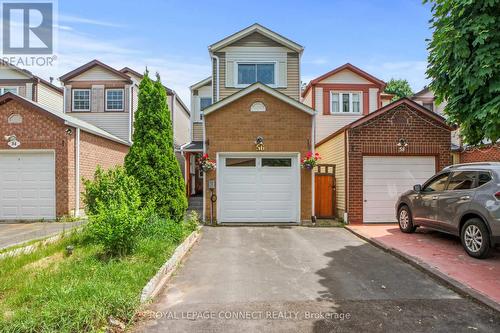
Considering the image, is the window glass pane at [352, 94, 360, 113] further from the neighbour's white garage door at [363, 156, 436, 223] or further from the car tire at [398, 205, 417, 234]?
the car tire at [398, 205, 417, 234]

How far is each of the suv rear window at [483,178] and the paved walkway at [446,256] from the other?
1537mm

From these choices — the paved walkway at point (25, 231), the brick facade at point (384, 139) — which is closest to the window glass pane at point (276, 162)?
the brick facade at point (384, 139)

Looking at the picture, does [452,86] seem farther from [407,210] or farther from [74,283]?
[74,283]

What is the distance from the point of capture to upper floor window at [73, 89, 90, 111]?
17.3 meters

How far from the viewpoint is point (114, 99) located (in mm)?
17453

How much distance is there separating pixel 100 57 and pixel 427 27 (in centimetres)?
1611

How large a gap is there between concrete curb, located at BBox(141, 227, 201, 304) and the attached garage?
5.99m

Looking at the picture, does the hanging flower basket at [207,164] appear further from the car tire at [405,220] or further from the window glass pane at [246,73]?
the car tire at [405,220]

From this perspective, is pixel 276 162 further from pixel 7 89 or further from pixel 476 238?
pixel 7 89

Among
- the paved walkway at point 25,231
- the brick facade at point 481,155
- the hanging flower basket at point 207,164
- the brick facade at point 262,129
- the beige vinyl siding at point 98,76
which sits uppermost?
the beige vinyl siding at point 98,76

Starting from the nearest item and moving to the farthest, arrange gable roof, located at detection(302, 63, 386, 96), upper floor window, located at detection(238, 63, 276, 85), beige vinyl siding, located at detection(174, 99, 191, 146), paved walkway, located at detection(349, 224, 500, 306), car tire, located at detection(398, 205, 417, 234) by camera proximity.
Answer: paved walkway, located at detection(349, 224, 500, 306) < car tire, located at detection(398, 205, 417, 234) < upper floor window, located at detection(238, 63, 276, 85) < gable roof, located at detection(302, 63, 386, 96) < beige vinyl siding, located at detection(174, 99, 191, 146)

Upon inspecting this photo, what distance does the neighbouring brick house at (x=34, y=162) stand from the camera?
37.6ft

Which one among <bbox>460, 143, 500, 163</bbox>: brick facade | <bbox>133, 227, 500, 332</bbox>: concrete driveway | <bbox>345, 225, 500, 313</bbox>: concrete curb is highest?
<bbox>460, 143, 500, 163</bbox>: brick facade

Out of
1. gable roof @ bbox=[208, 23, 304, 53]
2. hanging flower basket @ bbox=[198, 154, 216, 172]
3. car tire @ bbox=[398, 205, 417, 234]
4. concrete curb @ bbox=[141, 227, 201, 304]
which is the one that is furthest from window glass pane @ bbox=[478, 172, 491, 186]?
gable roof @ bbox=[208, 23, 304, 53]
